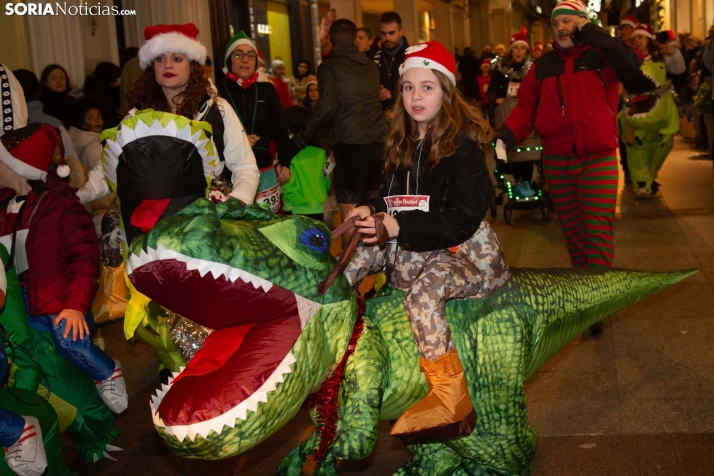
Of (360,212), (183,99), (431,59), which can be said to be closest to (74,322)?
(183,99)

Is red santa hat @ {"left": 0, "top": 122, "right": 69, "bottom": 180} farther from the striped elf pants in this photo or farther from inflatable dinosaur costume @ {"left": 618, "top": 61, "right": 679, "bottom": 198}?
inflatable dinosaur costume @ {"left": 618, "top": 61, "right": 679, "bottom": 198}

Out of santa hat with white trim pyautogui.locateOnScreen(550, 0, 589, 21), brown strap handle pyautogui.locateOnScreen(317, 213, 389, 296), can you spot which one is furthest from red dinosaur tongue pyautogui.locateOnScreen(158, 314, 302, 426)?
santa hat with white trim pyautogui.locateOnScreen(550, 0, 589, 21)

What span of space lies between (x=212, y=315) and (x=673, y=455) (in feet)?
7.34

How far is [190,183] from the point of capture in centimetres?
382

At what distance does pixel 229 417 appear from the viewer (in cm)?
247

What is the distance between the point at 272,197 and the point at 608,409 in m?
2.65

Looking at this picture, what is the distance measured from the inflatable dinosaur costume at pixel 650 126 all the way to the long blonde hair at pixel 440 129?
7353mm

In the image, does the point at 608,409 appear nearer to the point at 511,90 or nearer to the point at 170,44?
the point at 170,44

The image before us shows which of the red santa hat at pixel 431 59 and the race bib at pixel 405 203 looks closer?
the race bib at pixel 405 203

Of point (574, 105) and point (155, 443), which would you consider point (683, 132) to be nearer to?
point (574, 105)

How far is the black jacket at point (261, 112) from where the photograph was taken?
20.8ft

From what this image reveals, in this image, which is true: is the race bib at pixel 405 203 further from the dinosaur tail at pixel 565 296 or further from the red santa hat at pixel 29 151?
the red santa hat at pixel 29 151

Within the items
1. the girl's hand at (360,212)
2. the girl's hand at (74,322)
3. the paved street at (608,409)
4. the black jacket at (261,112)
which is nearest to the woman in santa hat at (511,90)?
the paved street at (608,409)

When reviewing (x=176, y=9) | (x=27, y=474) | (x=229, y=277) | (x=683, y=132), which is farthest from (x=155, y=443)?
(x=683, y=132)
